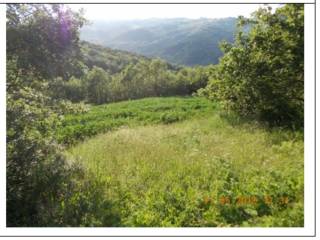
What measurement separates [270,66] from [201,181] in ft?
20.8

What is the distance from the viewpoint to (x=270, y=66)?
11125 millimetres

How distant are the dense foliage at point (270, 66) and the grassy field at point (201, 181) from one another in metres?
1.90

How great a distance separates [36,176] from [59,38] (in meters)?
3.53

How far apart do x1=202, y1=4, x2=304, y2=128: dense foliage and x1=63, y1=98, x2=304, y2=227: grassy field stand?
74.8 inches

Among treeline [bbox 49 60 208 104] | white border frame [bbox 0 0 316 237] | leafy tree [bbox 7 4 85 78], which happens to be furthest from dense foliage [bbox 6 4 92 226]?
treeline [bbox 49 60 208 104]

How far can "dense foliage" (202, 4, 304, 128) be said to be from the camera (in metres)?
10.1
